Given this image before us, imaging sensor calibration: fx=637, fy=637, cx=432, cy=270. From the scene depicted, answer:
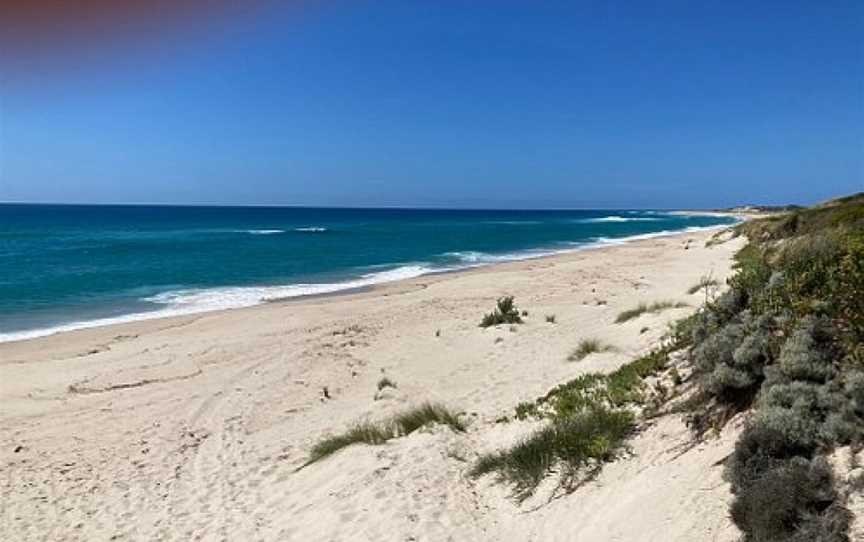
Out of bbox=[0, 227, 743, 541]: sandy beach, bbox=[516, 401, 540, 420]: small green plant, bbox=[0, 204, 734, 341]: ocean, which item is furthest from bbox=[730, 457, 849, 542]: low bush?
bbox=[0, 204, 734, 341]: ocean

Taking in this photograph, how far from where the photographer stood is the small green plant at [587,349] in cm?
1072

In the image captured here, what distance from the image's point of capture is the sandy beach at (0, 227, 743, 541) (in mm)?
5098

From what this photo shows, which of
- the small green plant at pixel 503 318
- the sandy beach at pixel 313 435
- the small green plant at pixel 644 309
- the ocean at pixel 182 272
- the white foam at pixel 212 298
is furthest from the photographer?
the ocean at pixel 182 272

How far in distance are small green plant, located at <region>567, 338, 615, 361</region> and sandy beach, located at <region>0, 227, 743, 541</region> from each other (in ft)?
0.70

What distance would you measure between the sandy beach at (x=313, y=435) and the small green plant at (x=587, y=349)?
0.70 ft

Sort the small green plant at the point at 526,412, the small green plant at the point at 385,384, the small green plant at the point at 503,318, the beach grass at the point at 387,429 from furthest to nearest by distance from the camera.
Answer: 1. the small green plant at the point at 503,318
2. the small green plant at the point at 385,384
3. the beach grass at the point at 387,429
4. the small green plant at the point at 526,412

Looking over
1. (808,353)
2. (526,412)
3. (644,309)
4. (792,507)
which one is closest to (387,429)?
(526,412)

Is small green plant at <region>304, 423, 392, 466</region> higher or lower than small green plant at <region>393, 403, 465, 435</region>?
lower

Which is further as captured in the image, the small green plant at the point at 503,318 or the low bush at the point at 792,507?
the small green plant at the point at 503,318

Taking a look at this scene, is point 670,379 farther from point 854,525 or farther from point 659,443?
point 854,525

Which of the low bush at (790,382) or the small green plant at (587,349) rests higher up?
the low bush at (790,382)

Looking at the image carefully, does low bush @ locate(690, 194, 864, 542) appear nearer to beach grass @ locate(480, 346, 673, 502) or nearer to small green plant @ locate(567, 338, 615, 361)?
beach grass @ locate(480, 346, 673, 502)

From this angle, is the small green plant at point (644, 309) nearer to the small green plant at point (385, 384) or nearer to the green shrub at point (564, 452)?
the small green plant at point (385, 384)

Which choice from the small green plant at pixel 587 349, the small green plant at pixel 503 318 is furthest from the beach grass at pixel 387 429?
the small green plant at pixel 503 318
